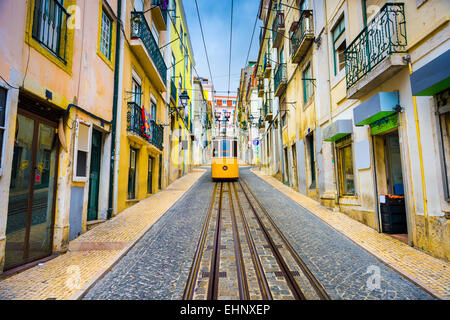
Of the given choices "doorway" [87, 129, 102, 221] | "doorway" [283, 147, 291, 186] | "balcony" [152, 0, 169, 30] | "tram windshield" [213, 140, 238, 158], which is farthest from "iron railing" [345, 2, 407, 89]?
"tram windshield" [213, 140, 238, 158]

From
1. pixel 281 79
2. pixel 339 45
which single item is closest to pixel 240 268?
pixel 339 45

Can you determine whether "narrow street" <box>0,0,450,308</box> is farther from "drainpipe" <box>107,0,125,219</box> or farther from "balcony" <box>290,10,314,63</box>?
"balcony" <box>290,10,314,63</box>

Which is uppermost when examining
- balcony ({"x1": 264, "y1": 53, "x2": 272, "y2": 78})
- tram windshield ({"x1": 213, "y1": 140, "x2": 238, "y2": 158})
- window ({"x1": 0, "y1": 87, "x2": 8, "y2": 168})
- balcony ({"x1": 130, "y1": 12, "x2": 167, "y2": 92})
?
balcony ({"x1": 264, "y1": 53, "x2": 272, "y2": 78})

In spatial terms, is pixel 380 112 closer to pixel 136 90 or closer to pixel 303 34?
pixel 303 34

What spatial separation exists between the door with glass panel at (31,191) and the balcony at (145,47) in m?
5.26

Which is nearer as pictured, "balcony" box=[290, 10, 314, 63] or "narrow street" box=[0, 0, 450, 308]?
"narrow street" box=[0, 0, 450, 308]

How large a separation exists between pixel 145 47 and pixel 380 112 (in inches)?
321

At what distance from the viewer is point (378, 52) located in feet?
16.8

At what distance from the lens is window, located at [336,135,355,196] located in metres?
7.39

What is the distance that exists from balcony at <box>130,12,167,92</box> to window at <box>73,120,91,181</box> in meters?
4.40

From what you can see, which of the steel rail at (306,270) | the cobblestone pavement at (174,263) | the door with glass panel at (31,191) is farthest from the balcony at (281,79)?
the door with glass panel at (31,191)

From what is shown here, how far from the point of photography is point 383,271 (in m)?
3.71
